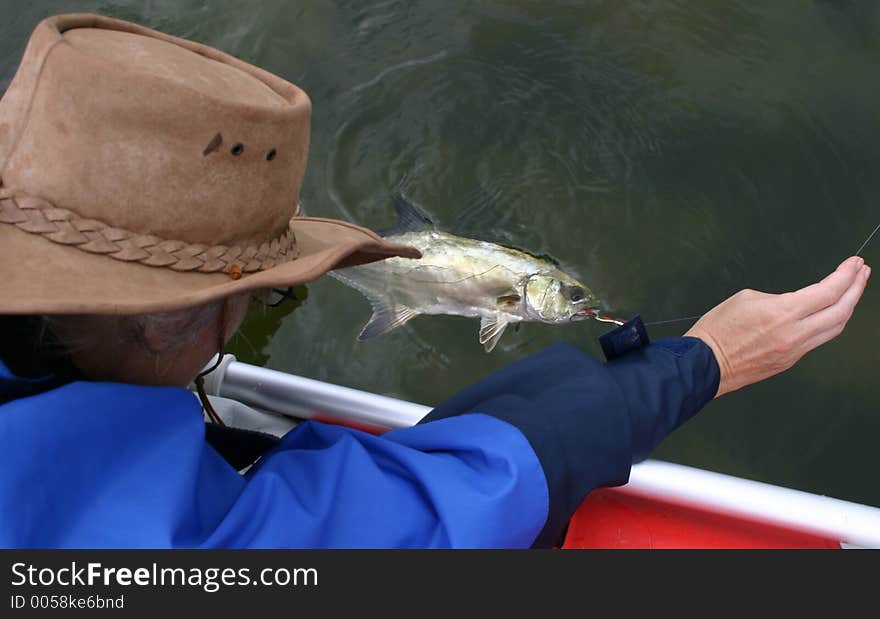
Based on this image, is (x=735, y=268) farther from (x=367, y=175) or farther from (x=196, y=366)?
(x=196, y=366)

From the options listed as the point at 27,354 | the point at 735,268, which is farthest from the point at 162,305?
the point at 735,268

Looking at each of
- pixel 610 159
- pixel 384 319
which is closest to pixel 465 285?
pixel 384 319

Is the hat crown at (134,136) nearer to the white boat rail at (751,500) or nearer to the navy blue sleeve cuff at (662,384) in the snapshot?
the navy blue sleeve cuff at (662,384)

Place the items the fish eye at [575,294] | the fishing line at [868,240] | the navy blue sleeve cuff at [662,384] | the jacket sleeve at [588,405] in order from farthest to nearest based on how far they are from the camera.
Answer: the fishing line at [868,240], the fish eye at [575,294], the navy blue sleeve cuff at [662,384], the jacket sleeve at [588,405]

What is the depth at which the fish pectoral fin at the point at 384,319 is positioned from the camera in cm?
400

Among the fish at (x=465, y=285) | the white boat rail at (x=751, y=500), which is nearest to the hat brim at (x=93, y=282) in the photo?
the white boat rail at (x=751, y=500)

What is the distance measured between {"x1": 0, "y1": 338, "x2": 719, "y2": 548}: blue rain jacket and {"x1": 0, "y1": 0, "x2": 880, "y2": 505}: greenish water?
2027mm

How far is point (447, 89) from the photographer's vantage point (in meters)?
5.10

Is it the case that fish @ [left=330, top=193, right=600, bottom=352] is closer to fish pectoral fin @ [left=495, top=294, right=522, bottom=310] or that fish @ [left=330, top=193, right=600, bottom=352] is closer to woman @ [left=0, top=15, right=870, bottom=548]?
fish pectoral fin @ [left=495, top=294, right=522, bottom=310]

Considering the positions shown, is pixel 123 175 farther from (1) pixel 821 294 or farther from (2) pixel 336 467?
(1) pixel 821 294

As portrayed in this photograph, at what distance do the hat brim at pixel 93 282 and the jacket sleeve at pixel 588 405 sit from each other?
68 cm

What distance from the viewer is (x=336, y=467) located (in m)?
1.64

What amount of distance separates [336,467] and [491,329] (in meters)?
2.41

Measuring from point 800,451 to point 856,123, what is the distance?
7.14ft
